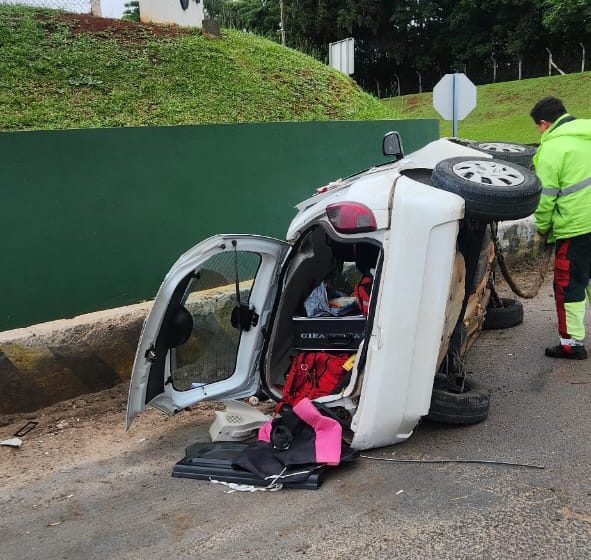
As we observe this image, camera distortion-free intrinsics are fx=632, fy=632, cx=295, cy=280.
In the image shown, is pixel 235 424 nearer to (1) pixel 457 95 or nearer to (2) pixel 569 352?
(2) pixel 569 352

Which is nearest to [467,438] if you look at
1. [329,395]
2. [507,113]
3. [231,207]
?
[329,395]

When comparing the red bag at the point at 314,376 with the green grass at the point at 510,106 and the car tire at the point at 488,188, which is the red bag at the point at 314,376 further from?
Answer: the green grass at the point at 510,106

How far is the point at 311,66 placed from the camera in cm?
1220

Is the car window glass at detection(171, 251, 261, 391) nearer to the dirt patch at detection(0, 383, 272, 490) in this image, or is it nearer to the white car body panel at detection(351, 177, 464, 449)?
the dirt patch at detection(0, 383, 272, 490)

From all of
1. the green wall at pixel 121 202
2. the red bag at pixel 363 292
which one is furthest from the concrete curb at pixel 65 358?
the red bag at pixel 363 292

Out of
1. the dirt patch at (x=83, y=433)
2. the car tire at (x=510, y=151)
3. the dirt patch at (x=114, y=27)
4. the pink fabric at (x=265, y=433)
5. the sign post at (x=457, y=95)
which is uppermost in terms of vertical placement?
the dirt patch at (x=114, y=27)

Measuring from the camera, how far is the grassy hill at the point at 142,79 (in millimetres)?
7883

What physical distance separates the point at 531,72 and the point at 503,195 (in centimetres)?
4515

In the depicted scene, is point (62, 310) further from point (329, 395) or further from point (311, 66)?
point (311, 66)

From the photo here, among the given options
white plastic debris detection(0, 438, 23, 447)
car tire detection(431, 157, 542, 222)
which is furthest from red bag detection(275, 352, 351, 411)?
white plastic debris detection(0, 438, 23, 447)

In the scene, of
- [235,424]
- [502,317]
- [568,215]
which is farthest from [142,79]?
[235,424]

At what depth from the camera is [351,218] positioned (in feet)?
Answer: 10.9

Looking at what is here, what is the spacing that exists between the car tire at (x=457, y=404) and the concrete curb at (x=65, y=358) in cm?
231

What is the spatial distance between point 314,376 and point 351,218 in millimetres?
1164
